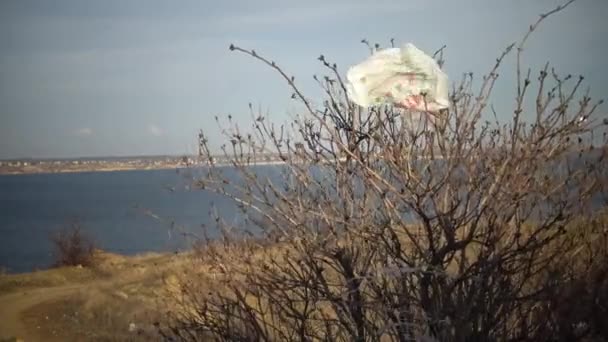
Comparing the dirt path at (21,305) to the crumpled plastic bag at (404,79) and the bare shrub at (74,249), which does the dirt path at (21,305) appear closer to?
the bare shrub at (74,249)

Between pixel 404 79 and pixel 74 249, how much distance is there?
35.4 meters

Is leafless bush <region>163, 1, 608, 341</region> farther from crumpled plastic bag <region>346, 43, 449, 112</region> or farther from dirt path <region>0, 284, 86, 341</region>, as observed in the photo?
dirt path <region>0, 284, 86, 341</region>

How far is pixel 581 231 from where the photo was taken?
11.1 feet

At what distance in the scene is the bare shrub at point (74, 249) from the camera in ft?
112

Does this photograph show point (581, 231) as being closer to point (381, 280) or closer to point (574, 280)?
point (574, 280)

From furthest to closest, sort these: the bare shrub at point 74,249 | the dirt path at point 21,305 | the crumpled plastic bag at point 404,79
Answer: the bare shrub at point 74,249
the dirt path at point 21,305
the crumpled plastic bag at point 404,79

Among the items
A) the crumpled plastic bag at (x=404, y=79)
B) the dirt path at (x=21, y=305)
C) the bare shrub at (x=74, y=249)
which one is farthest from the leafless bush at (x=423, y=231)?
the bare shrub at (x=74, y=249)

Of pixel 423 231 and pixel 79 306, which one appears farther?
pixel 79 306

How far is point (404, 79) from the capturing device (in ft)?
9.18

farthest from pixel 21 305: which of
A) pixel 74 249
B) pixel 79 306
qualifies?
pixel 74 249

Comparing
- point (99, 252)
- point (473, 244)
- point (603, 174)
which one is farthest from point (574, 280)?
point (99, 252)

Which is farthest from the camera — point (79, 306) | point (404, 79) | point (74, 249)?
point (74, 249)

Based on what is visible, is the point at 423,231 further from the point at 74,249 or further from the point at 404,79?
the point at 74,249

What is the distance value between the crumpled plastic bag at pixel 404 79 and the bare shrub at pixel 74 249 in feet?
112
